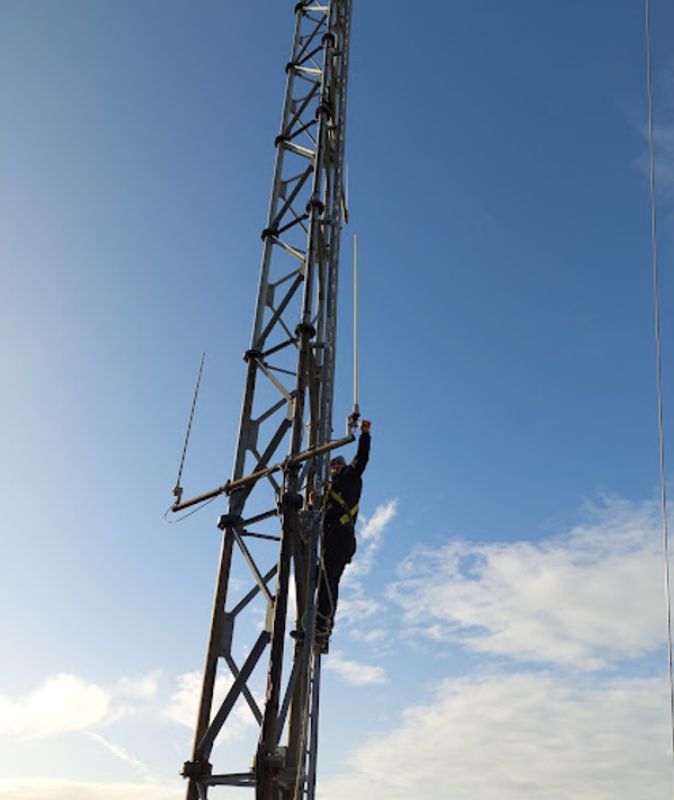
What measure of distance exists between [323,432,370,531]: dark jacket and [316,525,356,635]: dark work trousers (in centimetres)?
9

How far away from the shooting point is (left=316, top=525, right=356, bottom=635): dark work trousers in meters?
7.55

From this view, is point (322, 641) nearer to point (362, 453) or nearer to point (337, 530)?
point (337, 530)

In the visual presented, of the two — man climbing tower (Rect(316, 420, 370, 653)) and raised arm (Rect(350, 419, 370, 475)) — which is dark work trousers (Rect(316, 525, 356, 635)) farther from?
raised arm (Rect(350, 419, 370, 475))

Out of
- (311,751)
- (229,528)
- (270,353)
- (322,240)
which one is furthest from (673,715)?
(322,240)

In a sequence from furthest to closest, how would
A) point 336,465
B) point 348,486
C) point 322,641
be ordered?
point 336,465 → point 348,486 → point 322,641

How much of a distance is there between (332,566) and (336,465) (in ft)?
3.86

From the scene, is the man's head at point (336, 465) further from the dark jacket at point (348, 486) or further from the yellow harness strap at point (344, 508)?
the yellow harness strap at point (344, 508)

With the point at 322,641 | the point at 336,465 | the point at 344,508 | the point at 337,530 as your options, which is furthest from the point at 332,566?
the point at 336,465

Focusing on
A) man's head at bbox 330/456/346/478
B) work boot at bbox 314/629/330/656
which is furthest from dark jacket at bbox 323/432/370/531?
work boot at bbox 314/629/330/656

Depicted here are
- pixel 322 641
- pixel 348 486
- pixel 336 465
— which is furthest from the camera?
pixel 336 465

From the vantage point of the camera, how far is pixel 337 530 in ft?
25.6

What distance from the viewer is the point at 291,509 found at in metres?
6.75

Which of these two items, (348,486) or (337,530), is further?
(348,486)

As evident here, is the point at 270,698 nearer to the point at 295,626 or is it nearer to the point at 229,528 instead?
the point at 295,626
